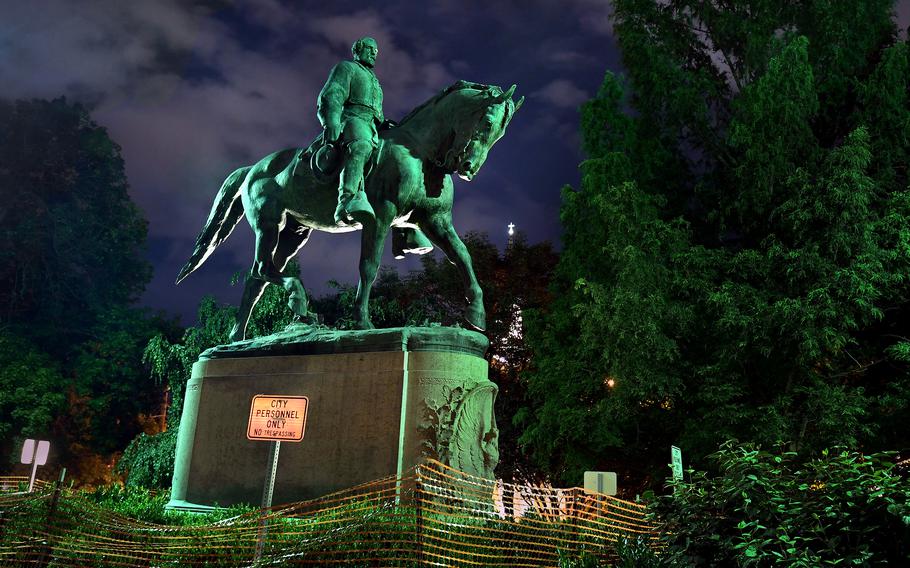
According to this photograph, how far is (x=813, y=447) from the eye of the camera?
597 inches

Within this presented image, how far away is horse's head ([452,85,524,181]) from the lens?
29.0 feet

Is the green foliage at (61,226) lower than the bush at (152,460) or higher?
higher

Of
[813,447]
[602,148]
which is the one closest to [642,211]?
[602,148]

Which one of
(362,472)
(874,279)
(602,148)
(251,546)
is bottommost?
(251,546)

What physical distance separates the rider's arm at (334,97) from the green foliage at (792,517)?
5.89 meters

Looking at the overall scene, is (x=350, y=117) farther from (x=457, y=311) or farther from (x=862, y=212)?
(x=457, y=311)

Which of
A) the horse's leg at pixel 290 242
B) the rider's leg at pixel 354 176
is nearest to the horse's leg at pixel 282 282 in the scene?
the horse's leg at pixel 290 242

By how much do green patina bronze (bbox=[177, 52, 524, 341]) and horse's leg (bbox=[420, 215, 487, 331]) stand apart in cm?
1

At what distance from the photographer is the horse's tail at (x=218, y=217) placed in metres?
10.9

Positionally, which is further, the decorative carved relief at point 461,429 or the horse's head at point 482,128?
the horse's head at point 482,128

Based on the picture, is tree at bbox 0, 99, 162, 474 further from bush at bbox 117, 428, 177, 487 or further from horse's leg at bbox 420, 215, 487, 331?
horse's leg at bbox 420, 215, 487, 331

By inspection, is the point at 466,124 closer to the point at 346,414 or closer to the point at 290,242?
the point at 290,242

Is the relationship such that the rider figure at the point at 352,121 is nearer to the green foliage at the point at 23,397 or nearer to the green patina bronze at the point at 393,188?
the green patina bronze at the point at 393,188

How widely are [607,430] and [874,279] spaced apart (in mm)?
6369
